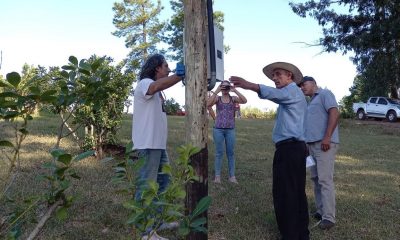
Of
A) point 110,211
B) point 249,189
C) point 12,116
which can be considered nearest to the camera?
point 12,116

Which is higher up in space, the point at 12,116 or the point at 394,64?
the point at 394,64

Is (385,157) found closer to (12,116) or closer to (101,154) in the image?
(101,154)

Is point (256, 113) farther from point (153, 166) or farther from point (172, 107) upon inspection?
point (153, 166)

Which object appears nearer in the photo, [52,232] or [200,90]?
[200,90]

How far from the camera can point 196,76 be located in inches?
139

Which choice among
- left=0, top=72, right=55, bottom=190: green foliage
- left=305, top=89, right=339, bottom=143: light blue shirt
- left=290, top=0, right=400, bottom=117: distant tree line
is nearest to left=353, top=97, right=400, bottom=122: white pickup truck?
left=290, top=0, right=400, bottom=117: distant tree line

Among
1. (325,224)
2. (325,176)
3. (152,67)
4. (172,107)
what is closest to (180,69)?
(152,67)

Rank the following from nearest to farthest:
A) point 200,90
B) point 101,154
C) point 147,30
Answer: point 200,90, point 101,154, point 147,30

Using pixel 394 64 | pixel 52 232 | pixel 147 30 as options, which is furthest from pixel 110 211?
pixel 147 30

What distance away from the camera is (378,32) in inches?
762

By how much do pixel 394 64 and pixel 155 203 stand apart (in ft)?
76.4

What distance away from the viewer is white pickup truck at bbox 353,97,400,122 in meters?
29.2

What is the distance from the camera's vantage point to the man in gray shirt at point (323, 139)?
522cm

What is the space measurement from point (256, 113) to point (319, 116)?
1100 inches
